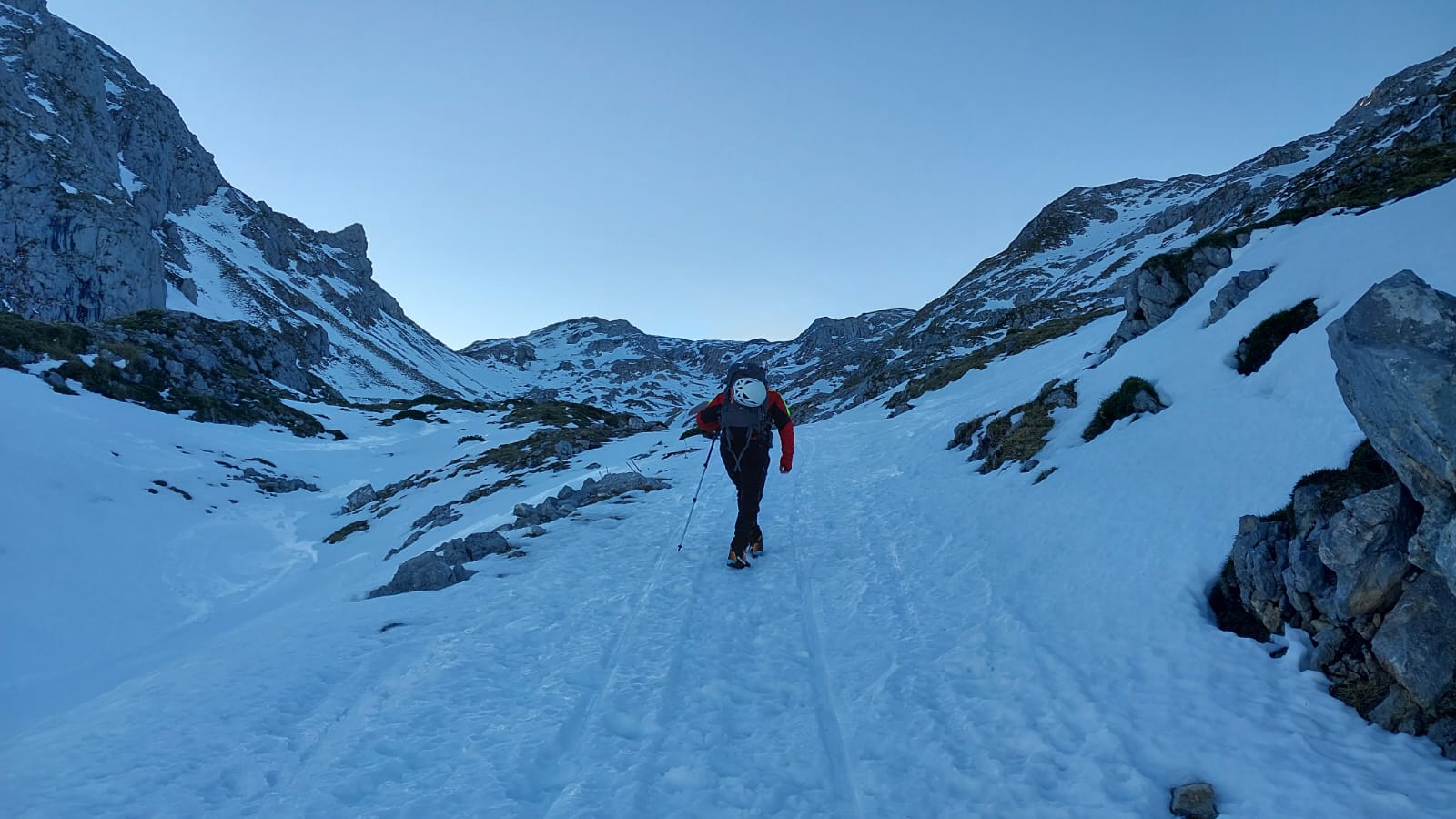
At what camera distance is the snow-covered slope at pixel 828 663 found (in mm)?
5148

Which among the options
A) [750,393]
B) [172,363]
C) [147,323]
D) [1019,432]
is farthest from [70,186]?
[1019,432]

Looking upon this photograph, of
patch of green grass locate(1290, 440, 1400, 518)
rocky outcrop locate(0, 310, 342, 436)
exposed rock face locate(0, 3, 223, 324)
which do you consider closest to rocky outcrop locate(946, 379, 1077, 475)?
patch of green grass locate(1290, 440, 1400, 518)

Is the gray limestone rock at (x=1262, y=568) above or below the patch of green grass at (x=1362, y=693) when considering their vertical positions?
above

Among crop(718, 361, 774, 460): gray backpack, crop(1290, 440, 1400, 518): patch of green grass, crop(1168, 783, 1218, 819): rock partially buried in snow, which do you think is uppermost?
crop(718, 361, 774, 460): gray backpack

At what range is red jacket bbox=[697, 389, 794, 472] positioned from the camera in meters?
11.7

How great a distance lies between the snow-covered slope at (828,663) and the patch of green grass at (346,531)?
9.84 meters

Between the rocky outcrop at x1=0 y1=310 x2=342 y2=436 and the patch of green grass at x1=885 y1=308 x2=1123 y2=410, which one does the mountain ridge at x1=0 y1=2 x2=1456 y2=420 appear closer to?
the patch of green grass at x1=885 y1=308 x2=1123 y2=410

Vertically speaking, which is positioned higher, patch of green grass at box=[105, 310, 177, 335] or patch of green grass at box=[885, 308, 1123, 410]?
patch of green grass at box=[105, 310, 177, 335]

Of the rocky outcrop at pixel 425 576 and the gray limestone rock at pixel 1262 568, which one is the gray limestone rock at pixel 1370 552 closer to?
the gray limestone rock at pixel 1262 568

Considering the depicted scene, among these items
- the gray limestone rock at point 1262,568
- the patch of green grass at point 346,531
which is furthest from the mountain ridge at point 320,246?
the patch of green grass at point 346,531

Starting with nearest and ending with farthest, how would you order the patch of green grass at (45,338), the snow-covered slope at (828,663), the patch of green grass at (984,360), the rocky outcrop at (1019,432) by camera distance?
the snow-covered slope at (828,663) → the rocky outcrop at (1019,432) → the patch of green grass at (45,338) → the patch of green grass at (984,360)

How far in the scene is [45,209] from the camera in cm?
8394

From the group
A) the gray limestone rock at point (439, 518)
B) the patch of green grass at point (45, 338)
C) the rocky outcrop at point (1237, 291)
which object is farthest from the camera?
the patch of green grass at point (45, 338)

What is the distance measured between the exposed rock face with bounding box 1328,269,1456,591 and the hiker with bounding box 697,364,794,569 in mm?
7551
